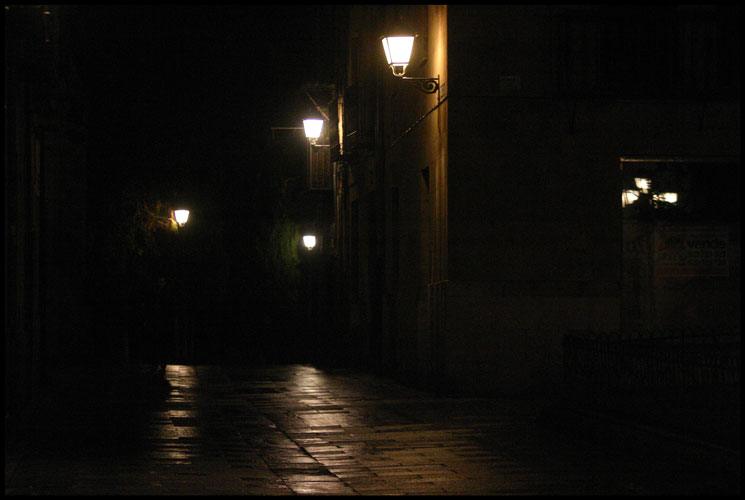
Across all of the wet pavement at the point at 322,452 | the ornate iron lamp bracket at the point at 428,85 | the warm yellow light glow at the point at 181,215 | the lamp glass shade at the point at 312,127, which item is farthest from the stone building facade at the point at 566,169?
the warm yellow light glow at the point at 181,215

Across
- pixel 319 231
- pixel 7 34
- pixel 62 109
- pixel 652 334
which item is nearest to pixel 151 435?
pixel 7 34

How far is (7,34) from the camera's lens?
15602 millimetres

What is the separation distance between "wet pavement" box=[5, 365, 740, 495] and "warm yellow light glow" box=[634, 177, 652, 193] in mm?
3866

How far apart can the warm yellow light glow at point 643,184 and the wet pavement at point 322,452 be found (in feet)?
12.7

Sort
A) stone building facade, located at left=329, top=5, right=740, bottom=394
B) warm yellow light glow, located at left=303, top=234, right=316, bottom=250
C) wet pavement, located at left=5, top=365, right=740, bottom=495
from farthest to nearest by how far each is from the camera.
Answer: warm yellow light glow, located at left=303, top=234, right=316, bottom=250 < stone building facade, located at left=329, top=5, right=740, bottom=394 < wet pavement, located at left=5, top=365, right=740, bottom=495

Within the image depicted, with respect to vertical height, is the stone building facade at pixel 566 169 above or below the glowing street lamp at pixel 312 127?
below

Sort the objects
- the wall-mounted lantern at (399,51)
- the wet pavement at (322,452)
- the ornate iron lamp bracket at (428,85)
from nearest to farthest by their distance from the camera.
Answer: the wet pavement at (322,452) < the wall-mounted lantern at (399,51) < the ornate iron lamp bracket at (428,85)

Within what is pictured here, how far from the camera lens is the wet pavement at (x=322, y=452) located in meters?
9.70

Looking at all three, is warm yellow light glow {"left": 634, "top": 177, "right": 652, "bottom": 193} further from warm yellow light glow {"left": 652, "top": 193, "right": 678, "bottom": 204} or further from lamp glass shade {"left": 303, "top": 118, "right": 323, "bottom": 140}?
lamp glass shade {"left": 303, "top": 118, "right": 323, "bottom": 140}

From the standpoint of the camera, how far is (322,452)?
39.7ft

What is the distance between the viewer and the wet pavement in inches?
382

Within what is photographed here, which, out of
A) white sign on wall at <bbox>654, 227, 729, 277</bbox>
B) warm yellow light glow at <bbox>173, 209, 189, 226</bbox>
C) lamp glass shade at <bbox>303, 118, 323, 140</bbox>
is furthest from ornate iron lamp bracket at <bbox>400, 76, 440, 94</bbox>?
warm yellow light glow at <bbox>173, 209, 189, 226</bbox>

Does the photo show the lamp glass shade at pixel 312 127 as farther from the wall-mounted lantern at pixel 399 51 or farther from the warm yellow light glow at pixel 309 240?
the wall-mounted lantern at pixel 399 51

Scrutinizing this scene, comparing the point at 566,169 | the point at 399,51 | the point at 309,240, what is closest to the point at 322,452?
the point at 399,51
